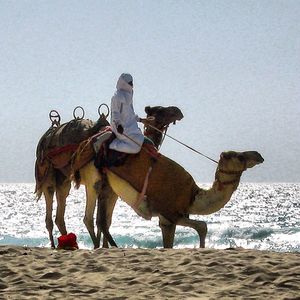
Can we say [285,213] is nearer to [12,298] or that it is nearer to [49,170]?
[49,170]

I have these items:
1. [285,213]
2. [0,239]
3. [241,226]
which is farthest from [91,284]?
[285,213]

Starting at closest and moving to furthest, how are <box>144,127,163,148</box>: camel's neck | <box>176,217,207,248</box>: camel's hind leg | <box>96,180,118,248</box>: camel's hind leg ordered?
<box>176,217,207,248</box>: camel's hind leg
<box>96,180,118,248</box>: camel's hind leg
<box>144,127,163,148</box>: camel's neck

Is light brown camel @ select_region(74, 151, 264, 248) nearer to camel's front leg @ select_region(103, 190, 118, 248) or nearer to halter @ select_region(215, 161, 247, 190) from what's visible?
halter @ select_region(215, 161, 247, 190)

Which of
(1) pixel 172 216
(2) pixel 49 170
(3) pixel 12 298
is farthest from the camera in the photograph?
(2) pixel 49 170

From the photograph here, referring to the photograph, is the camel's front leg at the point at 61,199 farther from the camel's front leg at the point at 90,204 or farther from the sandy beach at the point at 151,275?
the sandy beach at the point at 151,275

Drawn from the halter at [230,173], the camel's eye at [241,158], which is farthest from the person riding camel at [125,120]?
the camel's eye at [241,158]

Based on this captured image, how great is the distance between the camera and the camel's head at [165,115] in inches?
459

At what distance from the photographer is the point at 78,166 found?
1141 cm

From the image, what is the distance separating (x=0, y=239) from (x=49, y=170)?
123ft

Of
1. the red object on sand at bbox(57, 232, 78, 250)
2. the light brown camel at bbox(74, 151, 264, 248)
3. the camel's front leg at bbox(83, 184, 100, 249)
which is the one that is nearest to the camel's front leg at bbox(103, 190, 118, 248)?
the camel's front leg at bbox(83, 184, 100, 249)

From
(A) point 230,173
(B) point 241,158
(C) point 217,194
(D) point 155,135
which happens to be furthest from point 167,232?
(D) point 155,135

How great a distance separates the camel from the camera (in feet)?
37.6

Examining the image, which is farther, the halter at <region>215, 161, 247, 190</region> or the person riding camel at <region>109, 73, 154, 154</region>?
the person riding camel at <region>109, 73, 154, 154</region>

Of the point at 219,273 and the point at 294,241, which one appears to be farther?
the point at 294,241
